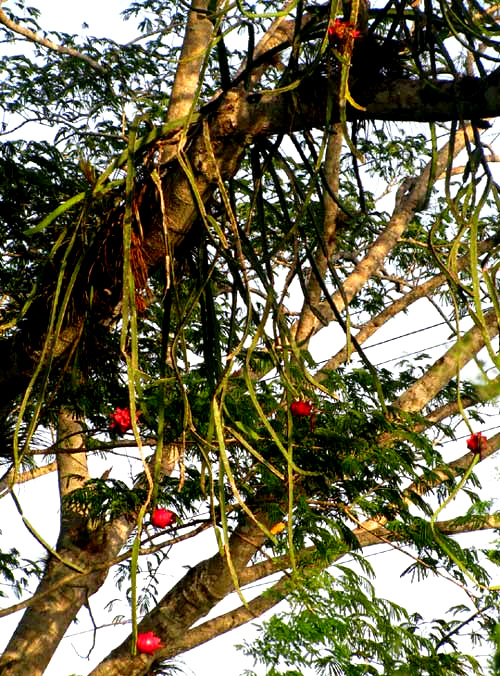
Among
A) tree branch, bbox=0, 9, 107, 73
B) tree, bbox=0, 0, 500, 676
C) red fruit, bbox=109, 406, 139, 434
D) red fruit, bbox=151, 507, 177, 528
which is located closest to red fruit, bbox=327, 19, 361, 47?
tree, bbox=0, 0, 500, 676

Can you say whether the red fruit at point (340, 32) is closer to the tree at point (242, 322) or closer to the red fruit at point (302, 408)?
the tree at point (242, 322)

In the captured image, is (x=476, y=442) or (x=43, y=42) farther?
(x=43, y=42)

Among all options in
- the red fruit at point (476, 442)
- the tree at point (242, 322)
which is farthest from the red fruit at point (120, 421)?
the red fruit at point (476, 442)

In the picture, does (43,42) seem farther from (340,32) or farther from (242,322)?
(340,32)

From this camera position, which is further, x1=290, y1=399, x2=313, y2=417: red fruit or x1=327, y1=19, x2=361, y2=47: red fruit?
x1=290, y1=399, x2=313, y2=417: red fruit

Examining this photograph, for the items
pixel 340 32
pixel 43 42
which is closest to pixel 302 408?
pixel 340 32

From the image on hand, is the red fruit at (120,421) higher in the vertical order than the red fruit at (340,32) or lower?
higher

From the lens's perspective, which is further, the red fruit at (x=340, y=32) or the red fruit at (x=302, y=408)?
the red fruit at (x=302, y=408)

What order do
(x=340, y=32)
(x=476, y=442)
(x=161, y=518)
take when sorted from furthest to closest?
(x=161, y=518) < (x=476, y=442) < (x=340, y=32)

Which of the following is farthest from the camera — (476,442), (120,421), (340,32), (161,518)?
(161,518)

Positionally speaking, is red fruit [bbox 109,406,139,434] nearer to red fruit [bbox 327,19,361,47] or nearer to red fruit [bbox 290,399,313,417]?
red fruit [bbox 290,399,313,417]

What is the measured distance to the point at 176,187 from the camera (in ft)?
4.78

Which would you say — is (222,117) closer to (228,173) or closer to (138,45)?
(228,173)

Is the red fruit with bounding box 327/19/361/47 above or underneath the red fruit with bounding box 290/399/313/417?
underneath
